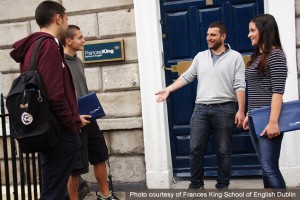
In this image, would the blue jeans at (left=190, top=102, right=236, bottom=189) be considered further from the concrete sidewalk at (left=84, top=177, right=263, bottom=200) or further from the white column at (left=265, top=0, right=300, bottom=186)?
the white column at (left=265, top=0, right=300, bottom=186)

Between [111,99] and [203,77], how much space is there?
150 centimetres

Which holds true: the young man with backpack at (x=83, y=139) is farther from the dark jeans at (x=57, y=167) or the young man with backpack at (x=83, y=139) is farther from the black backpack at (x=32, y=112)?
the black backpack at (x=32, y=112)

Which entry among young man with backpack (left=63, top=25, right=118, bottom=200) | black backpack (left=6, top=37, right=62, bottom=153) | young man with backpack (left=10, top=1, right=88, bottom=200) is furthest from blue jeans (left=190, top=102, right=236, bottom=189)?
black backpack (left=6, top=37, right=62, bottom=153)

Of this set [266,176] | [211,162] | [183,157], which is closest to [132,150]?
[183,157]

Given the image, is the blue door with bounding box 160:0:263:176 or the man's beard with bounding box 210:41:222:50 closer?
the man's beard with bounding box 210:41:222:50

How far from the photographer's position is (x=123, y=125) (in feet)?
17.6

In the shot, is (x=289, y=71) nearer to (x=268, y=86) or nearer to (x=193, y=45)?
(x=193, y=45)

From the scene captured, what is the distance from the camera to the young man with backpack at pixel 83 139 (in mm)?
4113

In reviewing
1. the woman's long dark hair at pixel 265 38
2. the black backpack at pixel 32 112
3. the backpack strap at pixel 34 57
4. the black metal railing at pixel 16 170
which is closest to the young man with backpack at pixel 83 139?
the black metal railing at pixel 16 170

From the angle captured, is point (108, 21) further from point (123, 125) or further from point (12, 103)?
point (12, 103)

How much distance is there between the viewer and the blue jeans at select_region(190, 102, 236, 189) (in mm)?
4371

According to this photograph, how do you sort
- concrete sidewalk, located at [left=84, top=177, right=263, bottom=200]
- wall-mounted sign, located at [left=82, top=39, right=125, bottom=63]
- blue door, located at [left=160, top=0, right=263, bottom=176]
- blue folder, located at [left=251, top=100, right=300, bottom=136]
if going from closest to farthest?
1. blue folder, located at [left=251, top=100, right=300, bottom=136]
2. concrete sidewalk, located at [left=84, top=177, right=263, bottom=200]
3. blue door, located at [left=160, top=0, right=263, bottom=176]
4. wall-mounted sign, located at [left=82, top=39, right=125, bottom=63]

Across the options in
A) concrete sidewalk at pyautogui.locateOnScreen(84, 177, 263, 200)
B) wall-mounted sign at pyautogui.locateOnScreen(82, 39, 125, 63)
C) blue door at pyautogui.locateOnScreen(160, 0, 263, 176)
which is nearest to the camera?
concrete sidewalk at pyautogui.locateOnScreen(84, 177, 263, 200)

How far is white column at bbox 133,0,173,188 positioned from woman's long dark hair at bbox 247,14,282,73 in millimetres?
1915
